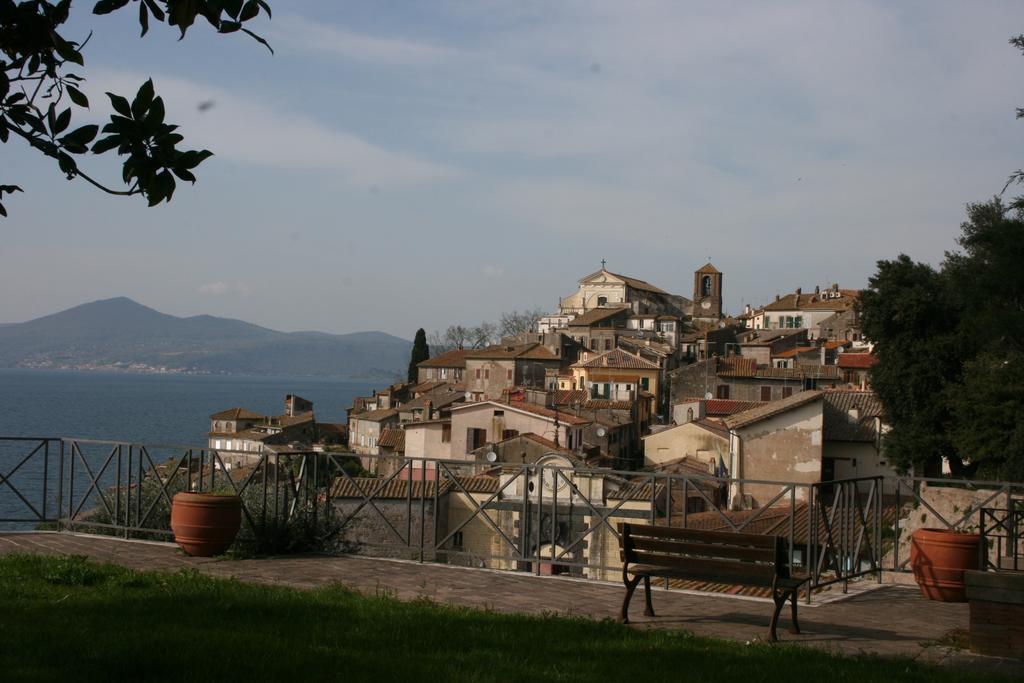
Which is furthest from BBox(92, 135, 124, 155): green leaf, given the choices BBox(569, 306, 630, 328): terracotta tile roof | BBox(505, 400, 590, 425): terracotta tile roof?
BBox(569, 306, 630, 328): terracotta tile roof

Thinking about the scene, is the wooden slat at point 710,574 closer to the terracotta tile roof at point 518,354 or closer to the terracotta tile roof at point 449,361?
the terracotta tile roof at point 518,354

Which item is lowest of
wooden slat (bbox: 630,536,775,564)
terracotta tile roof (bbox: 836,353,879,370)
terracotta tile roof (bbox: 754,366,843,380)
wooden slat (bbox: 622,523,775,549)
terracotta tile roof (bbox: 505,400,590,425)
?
wooden slat (bbox: 630,536,775,564)

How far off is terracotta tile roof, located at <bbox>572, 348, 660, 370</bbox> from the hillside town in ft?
0.39

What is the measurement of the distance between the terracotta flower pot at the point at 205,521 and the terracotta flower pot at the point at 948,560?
6.33 metres

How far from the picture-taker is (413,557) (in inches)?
428

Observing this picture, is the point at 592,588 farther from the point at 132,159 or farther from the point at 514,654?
the point at 132,159

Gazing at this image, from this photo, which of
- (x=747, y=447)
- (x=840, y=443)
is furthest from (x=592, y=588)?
(x=840, y=443)

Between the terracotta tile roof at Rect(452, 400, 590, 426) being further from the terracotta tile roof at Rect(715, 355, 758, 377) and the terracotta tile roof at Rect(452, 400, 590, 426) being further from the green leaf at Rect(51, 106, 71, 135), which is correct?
the green leaf at Rect(51, 106, 71, 135)

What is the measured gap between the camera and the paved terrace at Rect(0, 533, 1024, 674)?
750 cm

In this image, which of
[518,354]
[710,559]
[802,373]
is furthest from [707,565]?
[518,354]

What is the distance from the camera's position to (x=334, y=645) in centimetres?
641

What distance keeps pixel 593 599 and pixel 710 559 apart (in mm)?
1512

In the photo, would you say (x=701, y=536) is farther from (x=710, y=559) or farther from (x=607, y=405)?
(x=607, y=405)

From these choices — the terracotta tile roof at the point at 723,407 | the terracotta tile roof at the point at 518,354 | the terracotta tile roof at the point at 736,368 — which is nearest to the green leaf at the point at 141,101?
the terracotta tile roof at the point at 723,407
